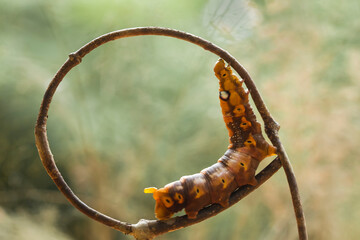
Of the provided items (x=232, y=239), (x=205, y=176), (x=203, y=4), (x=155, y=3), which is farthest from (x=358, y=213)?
(x=205, y=176)

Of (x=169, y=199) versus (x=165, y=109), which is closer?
(x=169, y=199)

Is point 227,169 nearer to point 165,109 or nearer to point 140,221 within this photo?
point 140,221

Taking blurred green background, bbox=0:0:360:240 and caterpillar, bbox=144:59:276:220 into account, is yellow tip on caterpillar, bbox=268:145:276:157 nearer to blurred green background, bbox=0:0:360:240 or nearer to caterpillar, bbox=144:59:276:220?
caterpillar, bbox=144:59:276:220

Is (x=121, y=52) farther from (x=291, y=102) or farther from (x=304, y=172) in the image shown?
(x=304, y=172)

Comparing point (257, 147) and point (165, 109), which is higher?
point (165, 109)

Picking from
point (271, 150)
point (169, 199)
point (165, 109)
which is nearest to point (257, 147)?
point (271, 150)

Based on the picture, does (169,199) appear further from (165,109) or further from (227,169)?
(165,109)

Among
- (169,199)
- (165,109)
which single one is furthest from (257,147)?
(165,109)
